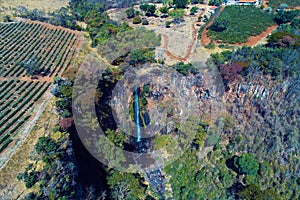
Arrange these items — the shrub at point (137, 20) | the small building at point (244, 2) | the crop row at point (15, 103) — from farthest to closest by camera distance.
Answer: the small building at point (244, 2)
the shrub at point (137, 20)
the crop row at point (15, 103)

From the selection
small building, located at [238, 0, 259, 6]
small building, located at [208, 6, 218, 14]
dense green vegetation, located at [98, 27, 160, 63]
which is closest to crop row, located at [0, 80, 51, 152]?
dense green vegetation, located at [98, 27, 160, 63]

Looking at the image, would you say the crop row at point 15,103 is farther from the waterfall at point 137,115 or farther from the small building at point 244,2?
the small building at point 244,2

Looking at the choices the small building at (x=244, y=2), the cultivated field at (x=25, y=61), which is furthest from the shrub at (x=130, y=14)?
the small building at (x=244, y=2)

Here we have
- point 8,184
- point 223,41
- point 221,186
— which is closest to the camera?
point 8,184

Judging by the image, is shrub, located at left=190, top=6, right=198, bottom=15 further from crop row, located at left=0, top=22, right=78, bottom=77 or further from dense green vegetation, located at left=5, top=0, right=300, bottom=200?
crop row, located at left=0, top=22, right=78, bottom=77

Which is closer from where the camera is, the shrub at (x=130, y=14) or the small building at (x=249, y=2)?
the shrub at (x=130, y=14)

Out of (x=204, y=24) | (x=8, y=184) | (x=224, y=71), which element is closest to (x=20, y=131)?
(x=8, y=184)

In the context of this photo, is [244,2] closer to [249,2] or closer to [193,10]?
[249,2]

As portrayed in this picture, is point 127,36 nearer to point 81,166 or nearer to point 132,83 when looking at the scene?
point 132,83
